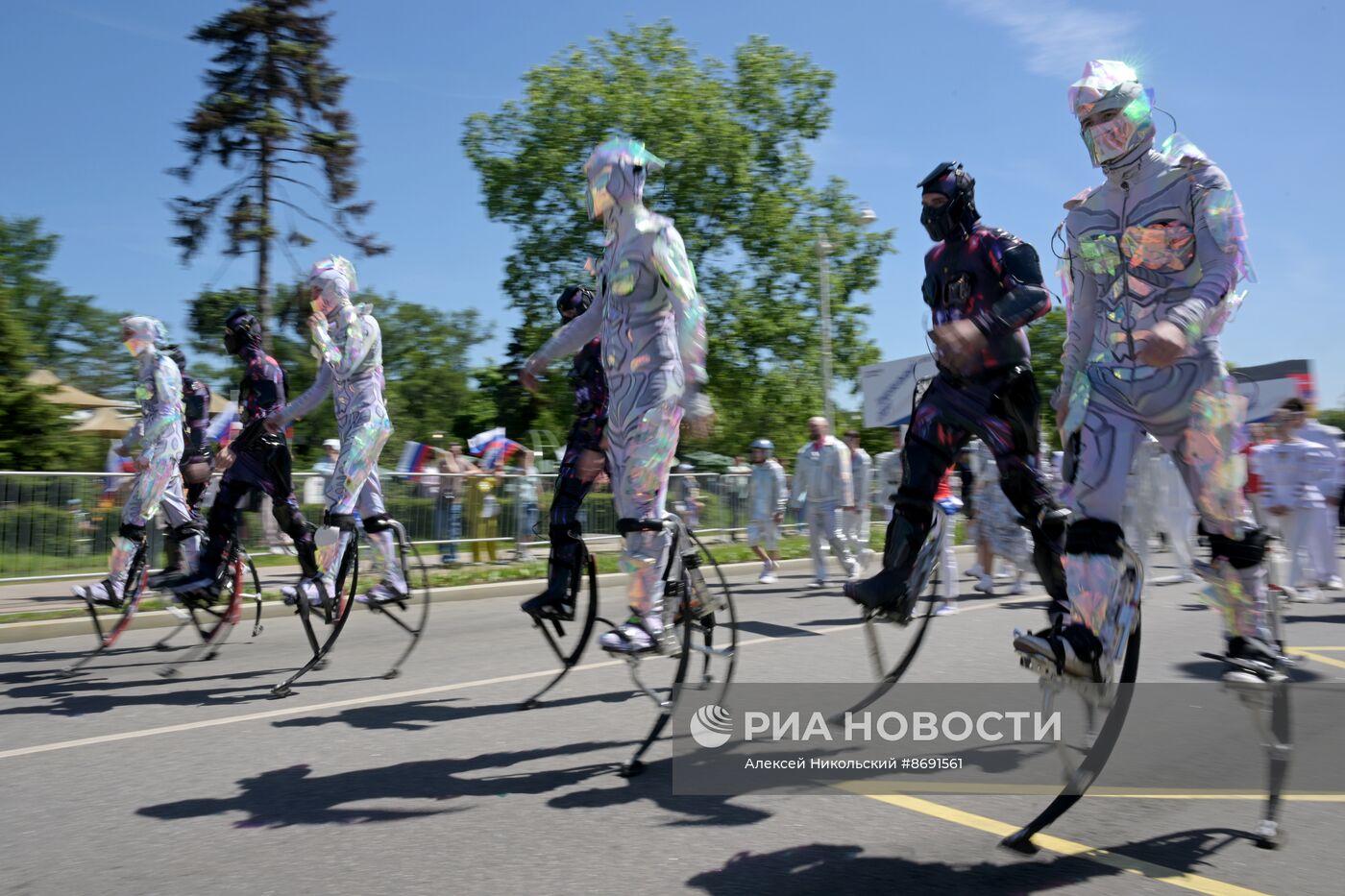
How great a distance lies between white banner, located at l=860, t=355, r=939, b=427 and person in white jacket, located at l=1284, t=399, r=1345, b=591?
948 cm

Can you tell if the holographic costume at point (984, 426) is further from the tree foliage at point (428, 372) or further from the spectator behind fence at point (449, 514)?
the tree foliage at point (428, 372)

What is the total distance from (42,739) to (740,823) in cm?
356

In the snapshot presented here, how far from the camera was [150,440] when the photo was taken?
7934 mm

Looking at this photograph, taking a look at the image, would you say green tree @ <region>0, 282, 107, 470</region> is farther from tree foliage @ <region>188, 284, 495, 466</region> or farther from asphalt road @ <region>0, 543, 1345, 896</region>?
tree foliage @ <region>188, 284, 495, 466</region>

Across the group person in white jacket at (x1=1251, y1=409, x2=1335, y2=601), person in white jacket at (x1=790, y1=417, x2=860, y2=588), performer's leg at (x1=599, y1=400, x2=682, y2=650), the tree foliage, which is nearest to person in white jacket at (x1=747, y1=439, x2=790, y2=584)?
person in white jacket at (x1=790, y1=417, x2=860, y2=588)

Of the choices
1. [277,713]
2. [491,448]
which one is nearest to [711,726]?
[277,713]

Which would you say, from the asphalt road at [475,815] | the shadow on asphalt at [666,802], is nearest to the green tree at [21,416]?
the asphalt road at [475,815]

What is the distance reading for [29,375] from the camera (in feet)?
78.7

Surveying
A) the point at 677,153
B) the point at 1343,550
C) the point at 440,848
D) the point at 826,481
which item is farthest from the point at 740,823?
the point at 677,153

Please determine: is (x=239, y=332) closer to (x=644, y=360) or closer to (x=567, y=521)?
(x=567, y=521)

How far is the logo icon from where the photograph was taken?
4934 mm

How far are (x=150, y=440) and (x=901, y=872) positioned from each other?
6.61 m

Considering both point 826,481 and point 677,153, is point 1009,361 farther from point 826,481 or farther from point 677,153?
point 677,153

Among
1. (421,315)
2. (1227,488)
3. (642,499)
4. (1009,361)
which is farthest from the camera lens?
(421,315)
